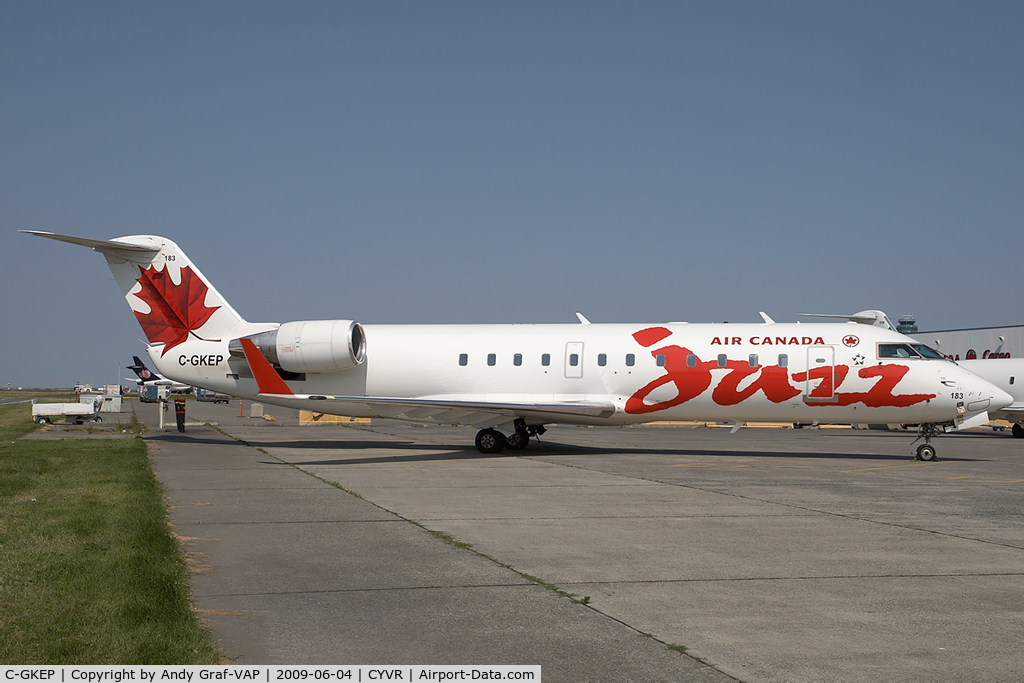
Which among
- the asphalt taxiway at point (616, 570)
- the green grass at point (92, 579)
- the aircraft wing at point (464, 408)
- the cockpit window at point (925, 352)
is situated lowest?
the asphalt taxiway at point (616, 570)

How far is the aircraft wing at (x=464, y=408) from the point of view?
21025 mm

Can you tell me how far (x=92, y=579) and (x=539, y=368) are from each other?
51.7ft

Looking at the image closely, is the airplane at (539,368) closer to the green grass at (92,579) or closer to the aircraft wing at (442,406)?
the aircraft wing at (442,406)

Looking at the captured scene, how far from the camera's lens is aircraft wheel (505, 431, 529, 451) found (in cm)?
2275

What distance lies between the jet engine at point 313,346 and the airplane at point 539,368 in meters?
0.03

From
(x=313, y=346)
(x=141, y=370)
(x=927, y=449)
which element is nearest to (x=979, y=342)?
(x=927, y=449)

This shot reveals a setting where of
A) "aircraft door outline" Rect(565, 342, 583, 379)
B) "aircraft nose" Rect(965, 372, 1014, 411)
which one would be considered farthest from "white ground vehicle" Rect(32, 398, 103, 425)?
"aircraft nose" Rect(965, 372, 1014, 411)

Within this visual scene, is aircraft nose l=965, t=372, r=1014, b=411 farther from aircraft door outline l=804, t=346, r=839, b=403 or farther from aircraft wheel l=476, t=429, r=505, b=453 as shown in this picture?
aircraft wheel l=476, t=429, r=505, b=453

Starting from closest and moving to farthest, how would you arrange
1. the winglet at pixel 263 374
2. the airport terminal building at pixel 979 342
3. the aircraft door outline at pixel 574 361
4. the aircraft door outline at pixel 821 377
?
1. the winglet at pixel 263 374
2. the aircraft door outline at pixel 821 377
3. the aircraft door outline at pixel 574 361
4. the airport terminal building at pixel 979 342

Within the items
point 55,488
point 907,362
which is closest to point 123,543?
point 55,488

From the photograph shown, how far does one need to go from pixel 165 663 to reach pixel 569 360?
17.4m

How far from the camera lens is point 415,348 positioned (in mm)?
23219

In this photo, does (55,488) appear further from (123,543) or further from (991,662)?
(991,662)

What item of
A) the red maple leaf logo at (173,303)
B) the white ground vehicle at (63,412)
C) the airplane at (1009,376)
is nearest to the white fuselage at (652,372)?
the red maple leaf logo at (173,303)
